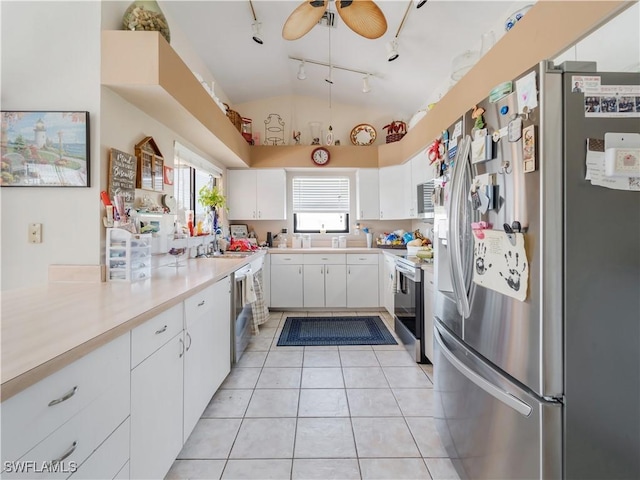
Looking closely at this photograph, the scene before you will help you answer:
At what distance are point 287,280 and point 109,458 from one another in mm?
3145

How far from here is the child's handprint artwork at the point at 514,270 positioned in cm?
99

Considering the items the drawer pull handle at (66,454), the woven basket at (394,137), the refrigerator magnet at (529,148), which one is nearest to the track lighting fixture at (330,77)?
the woven basket at (394,137)

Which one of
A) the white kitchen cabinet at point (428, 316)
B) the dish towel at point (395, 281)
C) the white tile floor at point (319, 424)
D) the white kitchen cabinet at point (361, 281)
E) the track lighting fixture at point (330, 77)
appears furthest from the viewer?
the white kitchen cabinet at point (361, 281)

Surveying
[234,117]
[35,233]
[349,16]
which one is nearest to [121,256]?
[35,233]

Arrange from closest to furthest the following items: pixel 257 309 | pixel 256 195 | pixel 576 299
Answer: pixel 576 299, pixel 257 309, pixel 256 195

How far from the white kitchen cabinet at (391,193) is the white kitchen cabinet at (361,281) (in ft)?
2.38

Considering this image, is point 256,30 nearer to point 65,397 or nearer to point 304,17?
point 304,17

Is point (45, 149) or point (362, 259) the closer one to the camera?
point (45, 149)

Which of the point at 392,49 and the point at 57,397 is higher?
the point at 392,49

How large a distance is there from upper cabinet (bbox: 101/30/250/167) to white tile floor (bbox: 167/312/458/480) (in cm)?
210

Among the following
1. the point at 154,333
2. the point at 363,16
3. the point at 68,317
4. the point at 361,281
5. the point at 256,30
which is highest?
the point at 256,30

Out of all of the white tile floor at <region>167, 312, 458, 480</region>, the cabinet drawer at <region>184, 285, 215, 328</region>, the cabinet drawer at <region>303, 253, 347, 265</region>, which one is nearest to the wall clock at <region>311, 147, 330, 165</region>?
the cabinet drawer at <region>303, 253, 347, 265</region>

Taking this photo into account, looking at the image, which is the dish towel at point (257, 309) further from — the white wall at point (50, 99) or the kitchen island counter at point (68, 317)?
the white wall at point (50, 99)

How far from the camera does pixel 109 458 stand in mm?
944
